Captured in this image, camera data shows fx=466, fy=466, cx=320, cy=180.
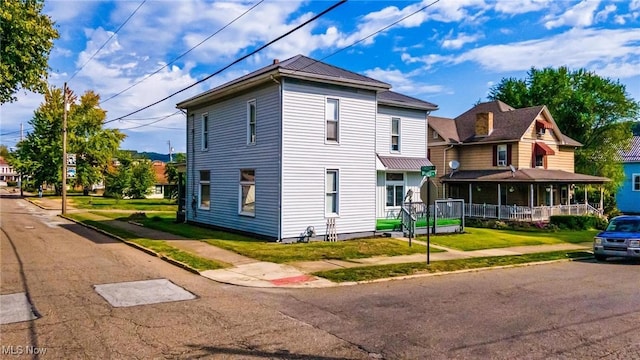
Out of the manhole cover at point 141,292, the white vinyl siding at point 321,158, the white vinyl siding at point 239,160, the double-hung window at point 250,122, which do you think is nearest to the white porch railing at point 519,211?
the white vinyl siding at point 321,158

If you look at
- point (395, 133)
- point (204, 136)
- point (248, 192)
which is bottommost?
point (248, 192)

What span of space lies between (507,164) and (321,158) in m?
20.9

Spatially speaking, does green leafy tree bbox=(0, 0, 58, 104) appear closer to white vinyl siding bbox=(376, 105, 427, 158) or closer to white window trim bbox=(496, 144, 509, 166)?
white vinyl siding bbox=(376, 105, 427, 158)

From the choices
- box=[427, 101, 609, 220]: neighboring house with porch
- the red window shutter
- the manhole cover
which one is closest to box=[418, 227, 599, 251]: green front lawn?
box=[427, 101, 609, 220]: neighboring house with porch

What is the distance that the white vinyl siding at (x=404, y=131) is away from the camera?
23969 mm

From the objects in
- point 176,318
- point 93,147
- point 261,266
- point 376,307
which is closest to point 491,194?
point 261,266

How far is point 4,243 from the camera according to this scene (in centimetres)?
1673

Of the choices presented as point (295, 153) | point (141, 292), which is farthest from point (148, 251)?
point (295, 153)

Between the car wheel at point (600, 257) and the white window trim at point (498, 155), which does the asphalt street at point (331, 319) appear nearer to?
the car wheel at point (600, 257)

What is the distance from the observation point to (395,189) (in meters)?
23.9

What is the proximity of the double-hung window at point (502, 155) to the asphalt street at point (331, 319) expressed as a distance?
22.6 metres

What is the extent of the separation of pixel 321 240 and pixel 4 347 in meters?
13.0

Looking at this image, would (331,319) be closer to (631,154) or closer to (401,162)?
(401,162)

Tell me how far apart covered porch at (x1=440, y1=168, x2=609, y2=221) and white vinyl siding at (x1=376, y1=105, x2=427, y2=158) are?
32.0 ft
